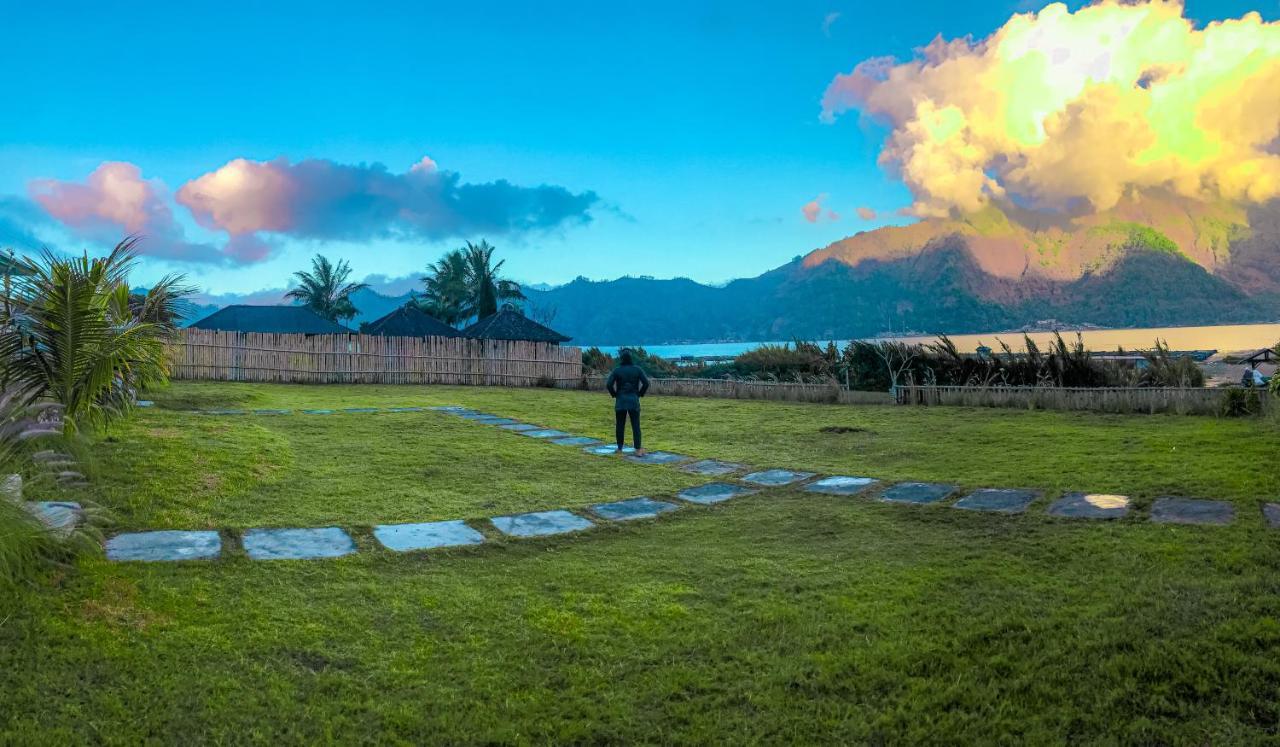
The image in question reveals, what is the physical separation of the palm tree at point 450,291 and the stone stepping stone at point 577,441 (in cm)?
4143

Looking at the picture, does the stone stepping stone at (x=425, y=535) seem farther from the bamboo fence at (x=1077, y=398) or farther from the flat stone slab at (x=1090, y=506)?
the bamboo fence at (x=1077, y=398)

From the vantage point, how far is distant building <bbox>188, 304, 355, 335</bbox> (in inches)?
1209

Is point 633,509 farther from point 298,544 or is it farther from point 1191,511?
point 1191,511

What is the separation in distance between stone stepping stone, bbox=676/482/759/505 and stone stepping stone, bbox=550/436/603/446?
282 centimetres

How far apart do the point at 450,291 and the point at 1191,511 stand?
1902 inches

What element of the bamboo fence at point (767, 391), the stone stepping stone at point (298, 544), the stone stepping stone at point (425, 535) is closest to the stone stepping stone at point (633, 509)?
the stone stepping stone at point (425, 535)

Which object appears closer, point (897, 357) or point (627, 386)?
point (627, 386)

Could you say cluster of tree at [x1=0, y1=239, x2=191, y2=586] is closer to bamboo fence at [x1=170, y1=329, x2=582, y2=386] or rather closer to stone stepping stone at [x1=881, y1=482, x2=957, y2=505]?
stone stepping stone at [x1=881, y1=482, x2=957, y2=505]

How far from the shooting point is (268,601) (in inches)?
142

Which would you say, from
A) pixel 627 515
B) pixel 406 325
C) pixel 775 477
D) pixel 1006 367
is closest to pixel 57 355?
pixel 627 515

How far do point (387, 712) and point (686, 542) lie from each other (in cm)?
Answer: 261

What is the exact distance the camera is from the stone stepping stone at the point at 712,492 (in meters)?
6.27

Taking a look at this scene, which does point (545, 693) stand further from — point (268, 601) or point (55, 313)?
point (55, 313)

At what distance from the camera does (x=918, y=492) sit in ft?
20.3
